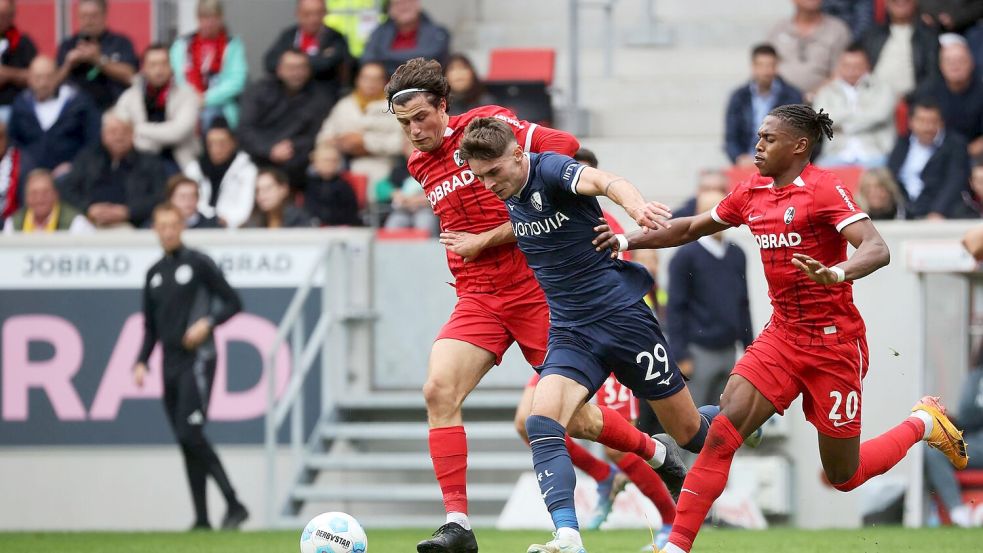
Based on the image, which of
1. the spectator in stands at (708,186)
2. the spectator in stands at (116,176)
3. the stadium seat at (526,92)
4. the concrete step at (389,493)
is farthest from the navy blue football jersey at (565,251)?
the spectator in stands at (116,176)

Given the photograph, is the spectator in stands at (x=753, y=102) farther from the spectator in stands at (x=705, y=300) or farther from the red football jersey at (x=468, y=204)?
the red football jersey at (x=468, y=204)

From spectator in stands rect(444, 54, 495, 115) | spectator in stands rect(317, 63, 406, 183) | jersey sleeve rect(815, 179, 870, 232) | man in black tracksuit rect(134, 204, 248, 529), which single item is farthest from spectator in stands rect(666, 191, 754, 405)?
jersey sleeve rect(815, 179, 870, 232)

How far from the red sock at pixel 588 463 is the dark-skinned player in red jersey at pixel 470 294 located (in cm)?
120

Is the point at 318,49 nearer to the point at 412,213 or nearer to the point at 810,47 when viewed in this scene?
the point at 412,213

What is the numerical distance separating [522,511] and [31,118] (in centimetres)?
657

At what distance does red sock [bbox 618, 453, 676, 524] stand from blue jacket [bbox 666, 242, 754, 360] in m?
2.69

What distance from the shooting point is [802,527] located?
1214 centimetres

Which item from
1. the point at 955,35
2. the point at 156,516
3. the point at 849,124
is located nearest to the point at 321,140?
the point at 156,516

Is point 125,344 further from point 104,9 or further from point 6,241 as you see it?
point 104,9

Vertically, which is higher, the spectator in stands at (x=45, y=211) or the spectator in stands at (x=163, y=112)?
the spectator in stands at (x=163, y=112)

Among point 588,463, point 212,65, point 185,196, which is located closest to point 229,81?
point 212,65

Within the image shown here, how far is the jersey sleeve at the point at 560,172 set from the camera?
277 inches

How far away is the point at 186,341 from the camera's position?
493 inches

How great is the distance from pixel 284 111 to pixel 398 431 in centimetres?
348
